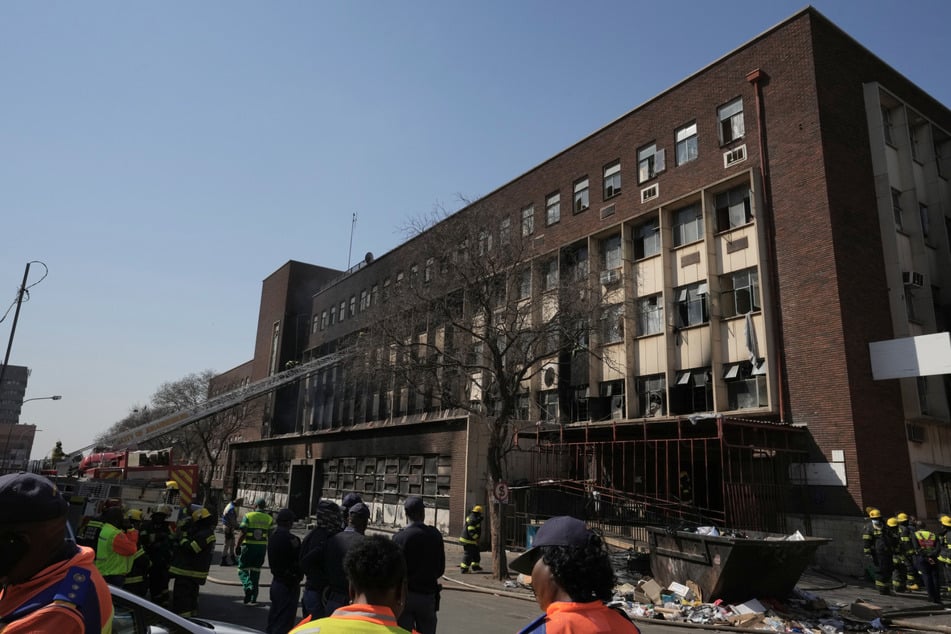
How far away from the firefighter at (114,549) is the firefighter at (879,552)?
15189 millimetres

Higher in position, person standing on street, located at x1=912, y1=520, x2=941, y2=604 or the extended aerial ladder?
the extended aerial ladder

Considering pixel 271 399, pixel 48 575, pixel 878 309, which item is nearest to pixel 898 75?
pixel 878 309

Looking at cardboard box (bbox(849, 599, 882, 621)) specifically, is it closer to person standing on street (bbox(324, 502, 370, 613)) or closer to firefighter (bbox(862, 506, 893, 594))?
firefighter (bbox(862, 506, 893, 594))

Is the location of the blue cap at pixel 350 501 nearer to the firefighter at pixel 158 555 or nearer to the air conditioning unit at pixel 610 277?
the firefighter at pixel 158 555

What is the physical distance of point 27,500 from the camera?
7.21 feet

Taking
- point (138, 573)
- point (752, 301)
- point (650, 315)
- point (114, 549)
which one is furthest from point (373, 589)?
point (650, 315)

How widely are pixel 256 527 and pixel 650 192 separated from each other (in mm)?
19182

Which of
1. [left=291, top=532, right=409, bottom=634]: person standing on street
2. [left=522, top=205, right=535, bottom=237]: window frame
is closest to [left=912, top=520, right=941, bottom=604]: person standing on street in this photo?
[left=291, top=532, right=409, bottom=634]: person standing on street

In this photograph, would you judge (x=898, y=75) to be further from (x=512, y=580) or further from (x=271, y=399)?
(x=271, y=399)

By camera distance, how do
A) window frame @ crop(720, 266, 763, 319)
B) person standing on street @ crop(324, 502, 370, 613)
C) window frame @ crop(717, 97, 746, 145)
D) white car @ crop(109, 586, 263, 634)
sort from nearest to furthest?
1. white car @ crop(109, 586, 263, 634)
2. person standing on street @ crop(324, 502, 370, 613)
3. window frame @ crop(720, 266, 763, 319)
4. window frame @ crop(717, 97, 746, 145)

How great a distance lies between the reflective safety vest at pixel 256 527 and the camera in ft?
33.9

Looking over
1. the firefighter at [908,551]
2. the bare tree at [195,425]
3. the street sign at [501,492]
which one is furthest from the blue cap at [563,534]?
the bare tree at [195,425]

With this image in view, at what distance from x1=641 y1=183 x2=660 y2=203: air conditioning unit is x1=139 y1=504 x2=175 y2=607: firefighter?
2029 cm

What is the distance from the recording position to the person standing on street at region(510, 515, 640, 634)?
230 centimetres
